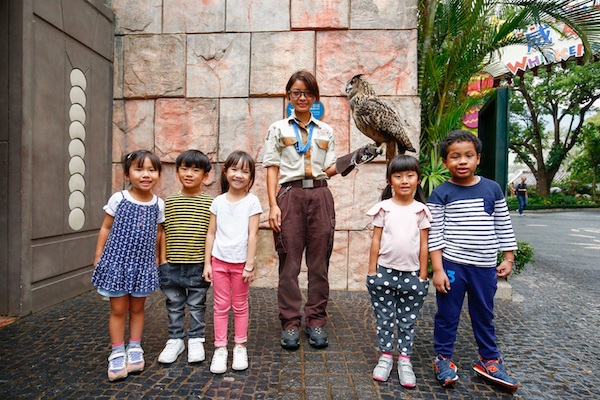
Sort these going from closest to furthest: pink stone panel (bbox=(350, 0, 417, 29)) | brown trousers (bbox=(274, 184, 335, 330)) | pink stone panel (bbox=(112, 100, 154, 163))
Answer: brown trousers (bbox=(274, 184, 335, 330)) → pink stone panel (bbox=(350, 0, 417, 29)) → pink stone panel (bbox=(112, 100, 154, 163))

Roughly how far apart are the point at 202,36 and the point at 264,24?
2.43 feet

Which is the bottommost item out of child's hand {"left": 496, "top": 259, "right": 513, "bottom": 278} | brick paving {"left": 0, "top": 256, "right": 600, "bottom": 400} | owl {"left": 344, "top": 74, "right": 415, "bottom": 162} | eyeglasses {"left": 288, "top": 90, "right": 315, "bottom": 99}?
brick paving {"left": 0, "top": 256, "right": 600, "bottom": 400}

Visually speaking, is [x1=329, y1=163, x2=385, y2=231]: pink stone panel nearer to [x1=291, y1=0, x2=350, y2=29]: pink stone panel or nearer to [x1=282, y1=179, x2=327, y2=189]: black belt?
[x1=282, y1=179, x2=327, y2=189]: black belt

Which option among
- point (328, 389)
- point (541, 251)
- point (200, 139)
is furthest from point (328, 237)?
point (541, 251)

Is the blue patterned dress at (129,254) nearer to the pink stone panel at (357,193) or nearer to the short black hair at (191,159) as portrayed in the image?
the short black hair at (191,159)

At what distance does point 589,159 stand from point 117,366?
3237 cm

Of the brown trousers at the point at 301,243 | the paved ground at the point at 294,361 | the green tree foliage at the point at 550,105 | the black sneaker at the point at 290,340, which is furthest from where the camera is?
the green tree foliage at the point at 550,105

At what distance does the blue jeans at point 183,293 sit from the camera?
8.48 ft

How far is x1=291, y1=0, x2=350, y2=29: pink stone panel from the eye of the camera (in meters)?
4.39

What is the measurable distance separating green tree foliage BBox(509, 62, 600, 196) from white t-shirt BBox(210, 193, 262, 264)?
904 inches

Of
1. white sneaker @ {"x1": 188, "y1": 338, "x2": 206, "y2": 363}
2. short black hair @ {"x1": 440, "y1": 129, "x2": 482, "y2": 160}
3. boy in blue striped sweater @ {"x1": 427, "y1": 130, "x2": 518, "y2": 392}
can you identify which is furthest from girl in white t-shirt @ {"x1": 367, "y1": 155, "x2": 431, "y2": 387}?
white sneaker @ {"x1": 188, "y1": 338, "x2": 206, "y2": 363}

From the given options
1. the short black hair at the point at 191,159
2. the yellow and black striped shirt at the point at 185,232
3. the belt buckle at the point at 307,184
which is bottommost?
the yellow and black striped shirt at the point at 185,232

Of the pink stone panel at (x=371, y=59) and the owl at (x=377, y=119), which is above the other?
the pink stone panel at (x=371, y=59)

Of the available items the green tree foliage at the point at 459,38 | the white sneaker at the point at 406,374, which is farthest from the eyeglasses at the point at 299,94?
the green tree foliage at the point at 459,38
